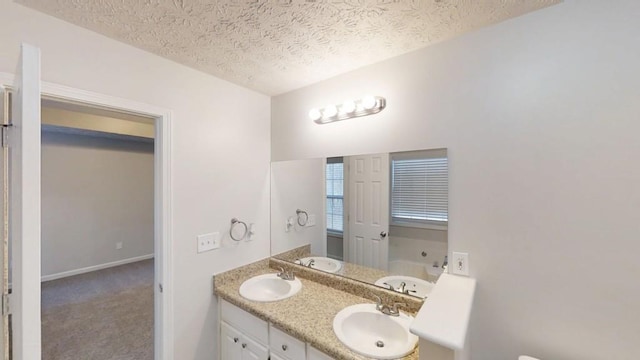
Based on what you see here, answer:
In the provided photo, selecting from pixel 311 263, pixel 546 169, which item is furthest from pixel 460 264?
pixel 311 263

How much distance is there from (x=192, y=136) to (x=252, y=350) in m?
1.52

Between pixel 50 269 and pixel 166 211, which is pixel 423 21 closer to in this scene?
pixel 166 211

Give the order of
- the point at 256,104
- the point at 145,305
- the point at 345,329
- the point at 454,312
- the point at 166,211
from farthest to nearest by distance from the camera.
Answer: the point at 145,305 < the point at 256,104 < the point at 166,211 < the point at 345,329 < the point at 454,312

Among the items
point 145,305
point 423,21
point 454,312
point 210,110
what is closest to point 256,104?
point 210,110

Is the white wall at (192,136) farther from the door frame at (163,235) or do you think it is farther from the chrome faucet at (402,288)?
the chrome faucet at (402,288)

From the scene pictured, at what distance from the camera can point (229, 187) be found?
202 cm

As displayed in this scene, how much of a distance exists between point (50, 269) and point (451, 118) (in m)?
6.08

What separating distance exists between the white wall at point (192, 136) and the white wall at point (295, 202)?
0.09 metres

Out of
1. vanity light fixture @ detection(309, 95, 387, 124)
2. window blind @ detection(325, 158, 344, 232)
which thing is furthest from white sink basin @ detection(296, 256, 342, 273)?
vanity light fixture @ detection(309, 95, 387, 124)

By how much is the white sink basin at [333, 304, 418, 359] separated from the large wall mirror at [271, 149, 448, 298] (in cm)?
22

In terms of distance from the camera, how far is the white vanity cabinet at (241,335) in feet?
5.26

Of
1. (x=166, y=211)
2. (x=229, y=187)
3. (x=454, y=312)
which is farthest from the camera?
(x=229, y=187)

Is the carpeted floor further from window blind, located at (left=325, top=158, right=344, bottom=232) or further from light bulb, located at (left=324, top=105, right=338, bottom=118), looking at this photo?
light bulb, located at (left=324, top=105, right=338, bottom=118)

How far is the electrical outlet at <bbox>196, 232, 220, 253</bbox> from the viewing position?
183 centimetres
